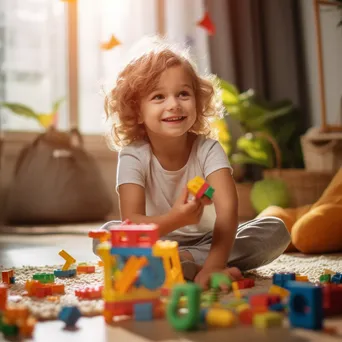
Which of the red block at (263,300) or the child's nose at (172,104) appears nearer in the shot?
the red block at (263,300)

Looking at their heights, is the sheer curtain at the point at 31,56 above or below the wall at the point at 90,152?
above

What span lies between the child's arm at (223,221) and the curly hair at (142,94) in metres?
0.22

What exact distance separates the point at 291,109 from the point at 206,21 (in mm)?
739

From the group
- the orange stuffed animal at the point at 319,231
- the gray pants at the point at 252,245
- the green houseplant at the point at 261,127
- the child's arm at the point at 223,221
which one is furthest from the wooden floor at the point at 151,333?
the green houseplant at the point at 261,127

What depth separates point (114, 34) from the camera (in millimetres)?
3838

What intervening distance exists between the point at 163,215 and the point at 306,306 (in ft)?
1.39

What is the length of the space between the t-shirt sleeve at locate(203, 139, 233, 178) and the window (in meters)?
2.26

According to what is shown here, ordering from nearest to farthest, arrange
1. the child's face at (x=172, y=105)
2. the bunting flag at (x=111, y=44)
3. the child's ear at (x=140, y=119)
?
the child's face at (x=172, y=105), the child's ear at (x=140, y=119), the bunting flag at (x=111, y=44)

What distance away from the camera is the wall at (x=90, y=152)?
3654 millimetres

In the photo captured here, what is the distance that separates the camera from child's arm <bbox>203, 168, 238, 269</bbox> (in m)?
1.35

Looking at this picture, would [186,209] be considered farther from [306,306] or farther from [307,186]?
[307,186]

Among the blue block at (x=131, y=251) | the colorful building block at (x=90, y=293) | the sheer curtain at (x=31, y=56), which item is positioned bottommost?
the colorful building block at (x=90, y=293)

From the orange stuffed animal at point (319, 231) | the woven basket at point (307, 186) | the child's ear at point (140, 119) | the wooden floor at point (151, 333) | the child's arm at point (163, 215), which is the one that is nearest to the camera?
the wooden floor at point (151, 333)

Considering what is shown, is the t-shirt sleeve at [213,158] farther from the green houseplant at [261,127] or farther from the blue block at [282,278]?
the green houseplant at [261,127]
